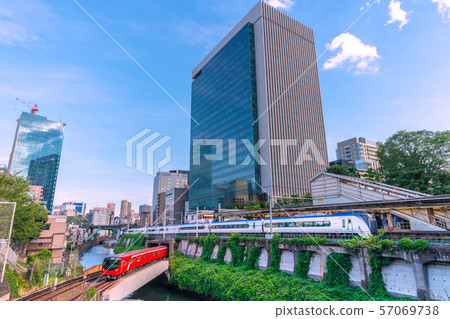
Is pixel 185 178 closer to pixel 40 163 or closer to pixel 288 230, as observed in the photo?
pixel 40 163

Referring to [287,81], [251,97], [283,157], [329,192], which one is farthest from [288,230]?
[287,81]

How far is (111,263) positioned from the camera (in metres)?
25.3

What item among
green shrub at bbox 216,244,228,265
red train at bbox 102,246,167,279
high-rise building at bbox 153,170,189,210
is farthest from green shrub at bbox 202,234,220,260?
high-rise building at bbox 153,170,189,210

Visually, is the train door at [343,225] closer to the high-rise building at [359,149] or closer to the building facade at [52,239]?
the building facade at [52,239]

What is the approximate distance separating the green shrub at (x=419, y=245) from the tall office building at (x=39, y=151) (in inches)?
6459

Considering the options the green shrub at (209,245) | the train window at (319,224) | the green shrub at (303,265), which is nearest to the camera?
the green shrub at (303,265)

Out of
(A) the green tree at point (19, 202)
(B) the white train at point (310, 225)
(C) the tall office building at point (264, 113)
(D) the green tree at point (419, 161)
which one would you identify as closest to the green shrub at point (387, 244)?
(B) the white train at point (310, 225)

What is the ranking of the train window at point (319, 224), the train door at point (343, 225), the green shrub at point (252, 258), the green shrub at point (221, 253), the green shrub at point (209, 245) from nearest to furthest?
1. the train door at point (343, 225)
2. the train window at point (319, 224)
3. the green shrub at point (252, 258)
4. the green shrub at point (221, 253)
5. the green shrub at point (209, 245)

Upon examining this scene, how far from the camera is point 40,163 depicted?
481 feet

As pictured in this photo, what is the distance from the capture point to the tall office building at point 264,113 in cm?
7144

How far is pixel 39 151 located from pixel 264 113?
144 metres

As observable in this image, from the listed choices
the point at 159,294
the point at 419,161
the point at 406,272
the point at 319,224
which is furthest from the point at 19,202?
the point at 419,161

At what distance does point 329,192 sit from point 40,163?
17180 cm

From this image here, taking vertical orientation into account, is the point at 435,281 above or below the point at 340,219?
below
